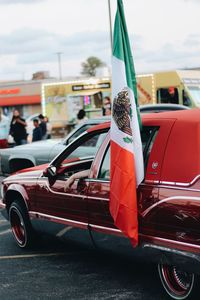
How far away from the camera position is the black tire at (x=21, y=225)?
7133 millimetres

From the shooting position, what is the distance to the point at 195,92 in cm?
2088

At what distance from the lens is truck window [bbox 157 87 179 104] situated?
20906mm

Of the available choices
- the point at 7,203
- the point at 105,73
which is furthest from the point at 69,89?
the point at 7,203

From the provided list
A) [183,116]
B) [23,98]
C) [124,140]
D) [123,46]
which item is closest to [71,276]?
[124,140]

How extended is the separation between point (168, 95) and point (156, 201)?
55.0ft

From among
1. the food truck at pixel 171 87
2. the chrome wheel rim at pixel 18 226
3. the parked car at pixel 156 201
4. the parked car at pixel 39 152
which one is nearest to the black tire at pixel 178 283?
the parked car at pixel 156 201

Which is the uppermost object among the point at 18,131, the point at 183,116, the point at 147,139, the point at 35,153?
the point at 183,116

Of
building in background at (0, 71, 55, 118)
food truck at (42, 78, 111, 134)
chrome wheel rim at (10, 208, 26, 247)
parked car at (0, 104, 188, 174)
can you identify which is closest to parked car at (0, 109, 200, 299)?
chrome wheel rim at (10, 208, 26, 247)

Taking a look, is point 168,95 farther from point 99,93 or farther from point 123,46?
point 123,46

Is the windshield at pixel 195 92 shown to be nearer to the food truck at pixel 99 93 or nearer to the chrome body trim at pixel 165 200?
the food truck at pixel 99 93

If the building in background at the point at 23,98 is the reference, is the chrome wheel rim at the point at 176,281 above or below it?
above

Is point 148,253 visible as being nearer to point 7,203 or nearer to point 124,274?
point 124,274

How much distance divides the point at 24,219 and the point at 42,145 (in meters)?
4.32

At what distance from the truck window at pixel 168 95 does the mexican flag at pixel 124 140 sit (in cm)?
1586
